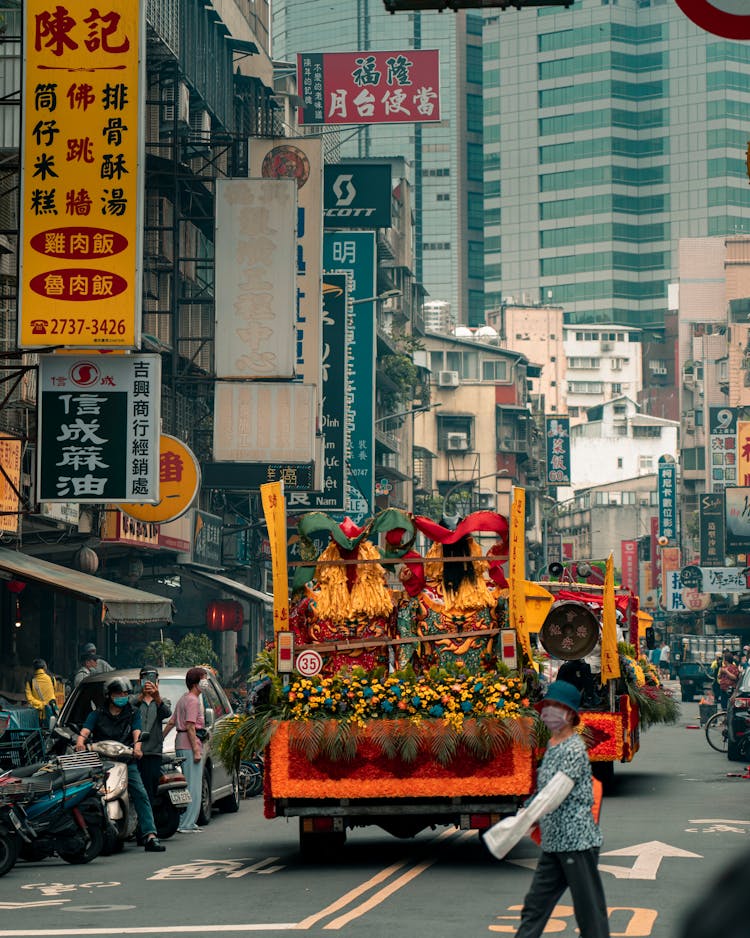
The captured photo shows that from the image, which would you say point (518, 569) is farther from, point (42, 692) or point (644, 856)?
point (42, 692)

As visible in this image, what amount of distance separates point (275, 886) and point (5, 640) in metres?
19.5

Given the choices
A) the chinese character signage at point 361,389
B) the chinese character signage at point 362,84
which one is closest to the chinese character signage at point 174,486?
the chinese character signage at point 361,389

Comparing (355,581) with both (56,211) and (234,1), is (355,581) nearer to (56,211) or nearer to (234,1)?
(56,211)

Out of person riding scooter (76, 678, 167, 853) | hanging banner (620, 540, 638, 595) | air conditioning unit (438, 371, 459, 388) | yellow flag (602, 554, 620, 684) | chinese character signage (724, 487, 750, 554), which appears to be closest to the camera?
person riding scooter (76, 678, 167, 853)

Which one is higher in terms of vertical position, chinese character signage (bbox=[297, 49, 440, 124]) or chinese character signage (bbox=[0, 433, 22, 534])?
chinese character signage (bbox=[297, 49, 440, 124])

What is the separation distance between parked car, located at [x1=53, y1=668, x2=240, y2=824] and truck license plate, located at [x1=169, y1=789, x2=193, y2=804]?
2.05 ft

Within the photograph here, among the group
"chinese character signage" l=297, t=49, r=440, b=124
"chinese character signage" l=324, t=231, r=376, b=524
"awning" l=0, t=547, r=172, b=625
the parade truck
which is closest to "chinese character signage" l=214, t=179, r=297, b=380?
"awning" l=0, t=547, r=172, b=625

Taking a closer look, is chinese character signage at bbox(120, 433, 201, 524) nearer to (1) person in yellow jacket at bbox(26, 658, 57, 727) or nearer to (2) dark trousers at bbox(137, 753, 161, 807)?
(1) person in yellow jacket at bbox(26, 658, 57, 727)

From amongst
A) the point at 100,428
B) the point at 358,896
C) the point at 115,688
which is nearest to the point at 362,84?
the point at 100,428

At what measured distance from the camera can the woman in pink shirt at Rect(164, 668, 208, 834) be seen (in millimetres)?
17891

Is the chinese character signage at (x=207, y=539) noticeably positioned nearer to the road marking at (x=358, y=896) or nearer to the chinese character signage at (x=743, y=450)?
the road marking at (x=358, y=896)

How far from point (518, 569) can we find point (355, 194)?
50.4 meters

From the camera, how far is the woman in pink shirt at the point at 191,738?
17891 millimetres

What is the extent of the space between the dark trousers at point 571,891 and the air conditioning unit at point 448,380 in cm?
10224
